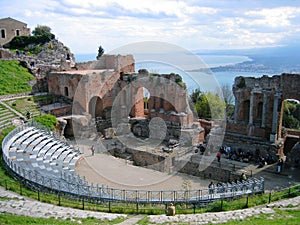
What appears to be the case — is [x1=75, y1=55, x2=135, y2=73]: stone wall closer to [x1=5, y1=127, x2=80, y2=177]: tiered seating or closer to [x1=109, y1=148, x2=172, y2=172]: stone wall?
[x1=109, y1=148, x2=172, y2=172]: stone wall

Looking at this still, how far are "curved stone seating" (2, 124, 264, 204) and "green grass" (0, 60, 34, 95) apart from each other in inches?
379

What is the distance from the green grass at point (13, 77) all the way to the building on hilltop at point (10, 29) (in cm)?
1011

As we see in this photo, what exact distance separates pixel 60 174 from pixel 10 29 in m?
33.9

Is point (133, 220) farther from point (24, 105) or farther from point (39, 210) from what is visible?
point (24, 105)

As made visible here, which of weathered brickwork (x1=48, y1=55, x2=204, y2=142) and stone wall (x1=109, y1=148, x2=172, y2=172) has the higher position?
weathered brickwork (x1=48, y1=55, x2=204, y2=142)

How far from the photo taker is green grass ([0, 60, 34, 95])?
1184 inches

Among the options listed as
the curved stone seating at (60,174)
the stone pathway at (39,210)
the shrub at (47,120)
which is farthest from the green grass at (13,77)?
the stone pathway at (39,210)

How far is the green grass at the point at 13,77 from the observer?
1184 inches

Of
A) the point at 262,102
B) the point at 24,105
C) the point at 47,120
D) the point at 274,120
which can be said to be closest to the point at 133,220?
the point at 274,120

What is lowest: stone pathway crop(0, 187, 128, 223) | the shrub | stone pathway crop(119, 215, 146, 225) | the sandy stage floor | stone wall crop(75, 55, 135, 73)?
the sandy stage floor

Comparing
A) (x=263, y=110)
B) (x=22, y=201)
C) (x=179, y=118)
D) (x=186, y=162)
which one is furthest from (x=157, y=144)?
(x=22, y=201)

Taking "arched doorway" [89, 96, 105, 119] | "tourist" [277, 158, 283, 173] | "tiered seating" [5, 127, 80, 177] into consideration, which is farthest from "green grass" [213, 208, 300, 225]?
"arched doorway" [89, 96, 105, 119]

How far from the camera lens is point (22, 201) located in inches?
482

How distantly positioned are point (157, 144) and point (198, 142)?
11.1ft
